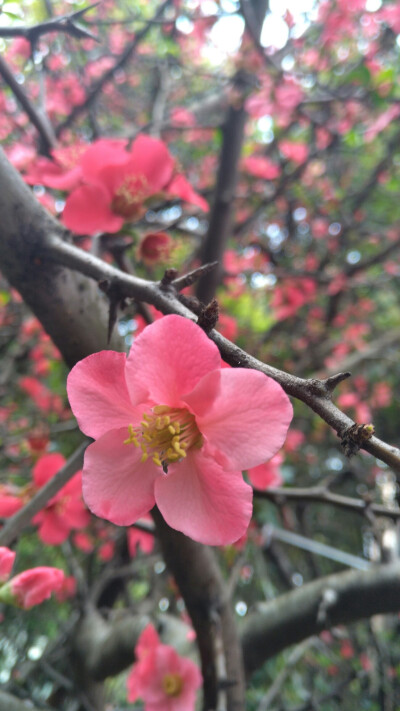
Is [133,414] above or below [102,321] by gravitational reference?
below

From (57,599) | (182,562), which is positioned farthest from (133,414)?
(57,599)

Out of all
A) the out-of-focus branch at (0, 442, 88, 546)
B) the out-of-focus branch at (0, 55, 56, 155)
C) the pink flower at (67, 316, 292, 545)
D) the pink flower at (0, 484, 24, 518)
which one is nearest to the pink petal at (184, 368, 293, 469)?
the pink flower at (67, 316, 292, 545)

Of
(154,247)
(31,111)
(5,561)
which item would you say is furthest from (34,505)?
(31,111)

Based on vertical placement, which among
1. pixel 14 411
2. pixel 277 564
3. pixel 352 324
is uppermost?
pixel 14 411

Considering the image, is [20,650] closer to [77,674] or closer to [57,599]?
[57,599]

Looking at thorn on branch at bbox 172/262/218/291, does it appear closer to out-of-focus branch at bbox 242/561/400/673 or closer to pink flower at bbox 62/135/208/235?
pink flower at bbox 62/135/208/235
